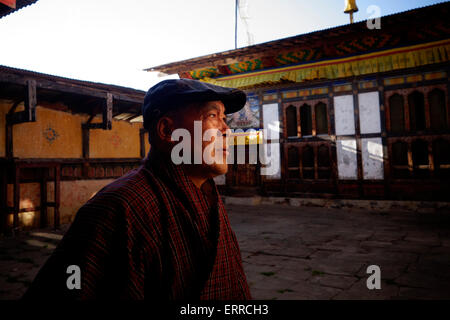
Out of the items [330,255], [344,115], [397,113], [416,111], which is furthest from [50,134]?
[416,111]

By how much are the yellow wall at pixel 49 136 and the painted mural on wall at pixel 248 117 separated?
5.41m

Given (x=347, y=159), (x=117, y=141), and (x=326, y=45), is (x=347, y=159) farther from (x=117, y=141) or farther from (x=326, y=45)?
(x=117, y=141)

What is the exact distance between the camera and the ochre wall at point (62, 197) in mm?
7148

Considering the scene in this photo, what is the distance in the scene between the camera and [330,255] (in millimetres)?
4637

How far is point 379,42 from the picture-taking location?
888 cm

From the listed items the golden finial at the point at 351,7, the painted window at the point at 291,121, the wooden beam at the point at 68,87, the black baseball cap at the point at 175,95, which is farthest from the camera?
the golden finial at the point at 351,7

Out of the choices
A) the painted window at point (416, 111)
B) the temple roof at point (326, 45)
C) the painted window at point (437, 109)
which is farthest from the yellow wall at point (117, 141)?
the painted window at point (437, 109)

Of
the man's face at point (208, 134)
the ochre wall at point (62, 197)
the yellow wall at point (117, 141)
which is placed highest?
the yellow wall at point (117, 141)

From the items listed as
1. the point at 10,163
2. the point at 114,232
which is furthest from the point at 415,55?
the point at 10,163

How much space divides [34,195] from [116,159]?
2.49 m

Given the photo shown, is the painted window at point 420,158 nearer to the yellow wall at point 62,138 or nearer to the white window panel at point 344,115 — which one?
the white window panel at point 344,115

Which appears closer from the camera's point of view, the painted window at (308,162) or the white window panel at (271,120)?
the painted window at (308,162)

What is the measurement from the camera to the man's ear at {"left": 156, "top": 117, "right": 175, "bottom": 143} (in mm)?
1288

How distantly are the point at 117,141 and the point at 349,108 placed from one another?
7.57 meters
